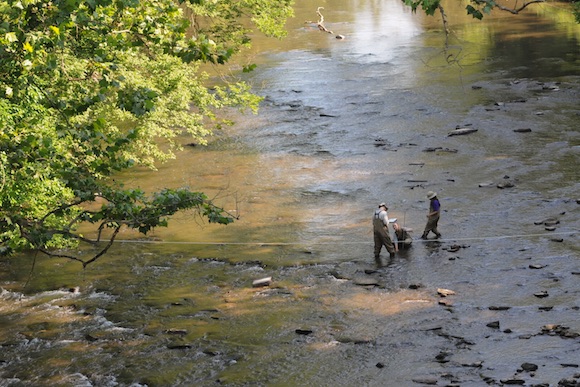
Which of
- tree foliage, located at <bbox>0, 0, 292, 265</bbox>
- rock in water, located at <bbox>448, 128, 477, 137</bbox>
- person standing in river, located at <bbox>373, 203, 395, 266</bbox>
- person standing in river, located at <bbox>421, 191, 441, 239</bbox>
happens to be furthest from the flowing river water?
tree foliage, located at <bbox>0, 0, 292, 265</bbox>

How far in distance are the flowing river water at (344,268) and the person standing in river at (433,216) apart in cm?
39

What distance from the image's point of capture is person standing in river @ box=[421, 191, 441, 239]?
21.0 meters

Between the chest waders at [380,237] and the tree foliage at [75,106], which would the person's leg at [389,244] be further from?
the tree foliage at [75,106]

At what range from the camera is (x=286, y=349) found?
16.7 m

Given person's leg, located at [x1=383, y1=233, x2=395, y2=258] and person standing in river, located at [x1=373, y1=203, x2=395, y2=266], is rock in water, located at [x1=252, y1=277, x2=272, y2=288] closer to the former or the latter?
person standing in river, located at [x1=373, y1=203, x2=395, y2=266]

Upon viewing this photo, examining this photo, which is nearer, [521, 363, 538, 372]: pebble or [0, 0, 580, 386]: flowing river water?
[521, 363, 538, 372]: pebble

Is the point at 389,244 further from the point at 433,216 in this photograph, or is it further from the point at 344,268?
the point at 433,216

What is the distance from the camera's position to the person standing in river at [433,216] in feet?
68.7

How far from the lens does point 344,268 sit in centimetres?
2047

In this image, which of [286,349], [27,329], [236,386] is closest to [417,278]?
[286,349]

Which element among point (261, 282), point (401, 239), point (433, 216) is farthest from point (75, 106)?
point (433, 216)

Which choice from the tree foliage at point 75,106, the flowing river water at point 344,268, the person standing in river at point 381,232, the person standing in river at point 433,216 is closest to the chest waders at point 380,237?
the person standing in river at point 381,232

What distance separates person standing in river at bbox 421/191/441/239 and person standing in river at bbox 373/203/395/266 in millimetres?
1232

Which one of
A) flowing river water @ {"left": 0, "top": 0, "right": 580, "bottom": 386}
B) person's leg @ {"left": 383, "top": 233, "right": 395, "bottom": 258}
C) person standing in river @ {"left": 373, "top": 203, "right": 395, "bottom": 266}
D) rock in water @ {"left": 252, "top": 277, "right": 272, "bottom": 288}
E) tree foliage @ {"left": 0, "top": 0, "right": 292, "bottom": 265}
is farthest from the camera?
person's leg @ {"left": 383, "top": 233, "right": 395, "bottom": 258}
